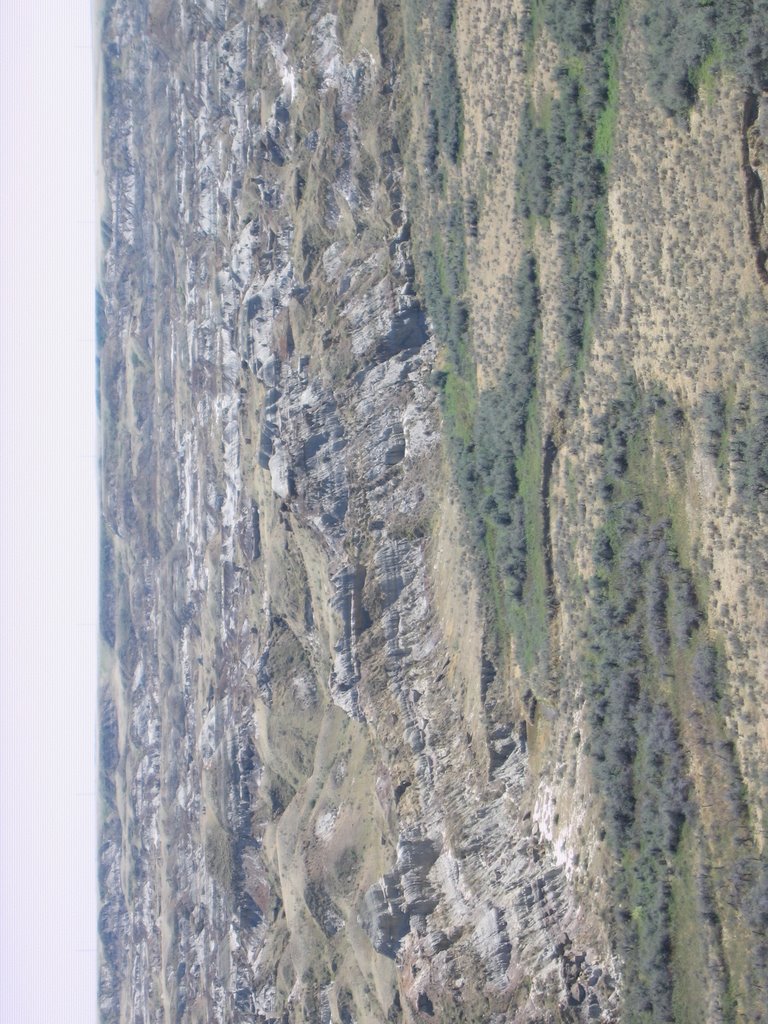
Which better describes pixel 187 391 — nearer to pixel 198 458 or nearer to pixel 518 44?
pixel 198 458

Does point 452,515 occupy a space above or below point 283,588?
above

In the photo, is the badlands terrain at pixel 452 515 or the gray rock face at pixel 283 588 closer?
the badlands terrain at pixel 452 515

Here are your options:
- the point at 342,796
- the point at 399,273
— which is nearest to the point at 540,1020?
the point at 342,796

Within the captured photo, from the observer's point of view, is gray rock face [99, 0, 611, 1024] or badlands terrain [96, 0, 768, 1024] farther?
gray rock face [99, 0, 611, 1024]

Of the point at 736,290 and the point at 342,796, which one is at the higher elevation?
the point at 736,290
